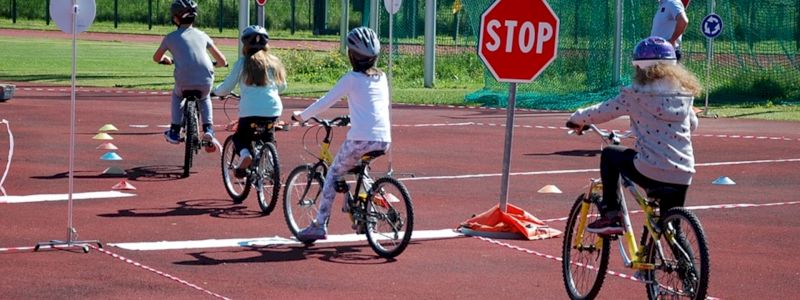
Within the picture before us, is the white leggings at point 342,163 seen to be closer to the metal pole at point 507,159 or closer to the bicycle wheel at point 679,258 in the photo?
the metal pole at point 507,159

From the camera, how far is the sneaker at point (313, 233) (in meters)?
11.0

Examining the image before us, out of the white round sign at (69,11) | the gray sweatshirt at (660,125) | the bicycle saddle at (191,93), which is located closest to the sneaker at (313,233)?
the white round sign at (69,11)

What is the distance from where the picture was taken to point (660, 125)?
8477 millimetres

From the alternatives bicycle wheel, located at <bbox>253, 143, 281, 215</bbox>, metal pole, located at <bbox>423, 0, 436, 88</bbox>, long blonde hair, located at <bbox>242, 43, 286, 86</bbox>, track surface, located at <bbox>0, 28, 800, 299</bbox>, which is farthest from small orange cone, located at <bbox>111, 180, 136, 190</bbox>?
metal pole, located at <bbox>423, 0, 436, 88</bbox>

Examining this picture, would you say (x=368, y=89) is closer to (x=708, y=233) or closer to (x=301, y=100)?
(x=708, y=233)

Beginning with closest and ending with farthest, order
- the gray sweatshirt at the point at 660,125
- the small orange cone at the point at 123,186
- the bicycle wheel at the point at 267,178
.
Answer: the gray sweatshirt at the point at 660,125 < the bicycle wheel at the point at 267,178 < the small orange cone at the point at 123,186

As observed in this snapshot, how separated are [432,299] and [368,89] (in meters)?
2.14

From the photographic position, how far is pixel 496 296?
9258mm

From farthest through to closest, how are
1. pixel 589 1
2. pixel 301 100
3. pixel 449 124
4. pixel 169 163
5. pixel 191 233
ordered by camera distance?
1. pixel 589 1
2. pixel 301 100
3. pixel 449 124
4. pixel 169 163
5. pixel 191 233

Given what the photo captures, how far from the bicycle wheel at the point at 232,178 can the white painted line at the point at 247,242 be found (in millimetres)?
1903

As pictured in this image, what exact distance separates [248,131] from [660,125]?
5387 millimetres

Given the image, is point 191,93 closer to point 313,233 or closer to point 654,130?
point 313,233

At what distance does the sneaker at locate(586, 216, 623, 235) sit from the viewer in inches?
334

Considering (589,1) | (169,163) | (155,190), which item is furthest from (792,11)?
(155,190)
